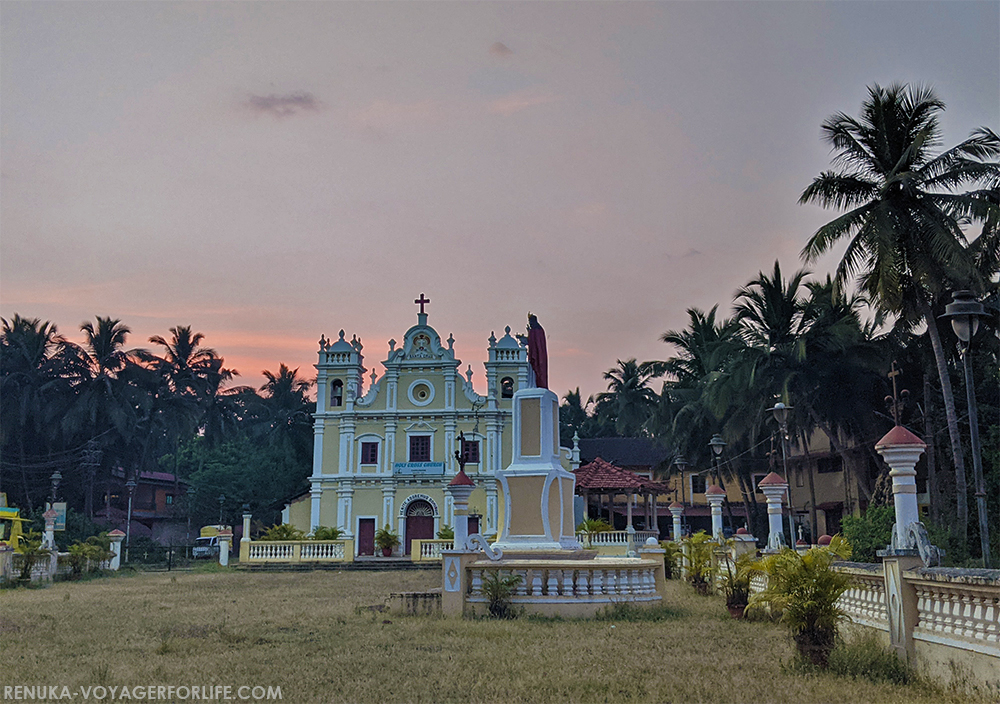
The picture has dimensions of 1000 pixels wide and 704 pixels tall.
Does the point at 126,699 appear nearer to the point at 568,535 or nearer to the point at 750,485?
the point at 568,535

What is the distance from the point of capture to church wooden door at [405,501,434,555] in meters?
37.6

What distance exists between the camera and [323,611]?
44.0 ft

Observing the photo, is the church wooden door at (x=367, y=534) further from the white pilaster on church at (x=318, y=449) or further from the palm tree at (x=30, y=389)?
the palm tree at (x=30, y=389)

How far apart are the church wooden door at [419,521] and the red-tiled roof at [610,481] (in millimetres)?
7447

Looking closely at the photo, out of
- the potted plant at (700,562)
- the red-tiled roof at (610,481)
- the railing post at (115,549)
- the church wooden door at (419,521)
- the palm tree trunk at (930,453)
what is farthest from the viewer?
the church wooden door at (419,521)

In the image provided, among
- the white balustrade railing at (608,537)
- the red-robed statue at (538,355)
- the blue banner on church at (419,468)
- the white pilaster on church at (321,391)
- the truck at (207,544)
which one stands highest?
the white pilaster on church at (321,391)

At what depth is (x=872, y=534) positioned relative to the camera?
17062 millimetres

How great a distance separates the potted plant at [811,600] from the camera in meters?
7.74

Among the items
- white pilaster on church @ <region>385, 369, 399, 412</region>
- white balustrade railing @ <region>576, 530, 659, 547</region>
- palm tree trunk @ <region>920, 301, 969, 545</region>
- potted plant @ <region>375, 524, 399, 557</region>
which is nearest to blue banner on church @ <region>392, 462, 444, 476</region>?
white pilaster on church @ <region>385, 369, 399, 412</region>

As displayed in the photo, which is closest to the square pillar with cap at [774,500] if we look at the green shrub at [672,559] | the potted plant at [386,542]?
the green shrub at [672,559]

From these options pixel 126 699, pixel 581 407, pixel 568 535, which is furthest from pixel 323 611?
pixel 581 407

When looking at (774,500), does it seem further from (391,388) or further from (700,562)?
(391,388)

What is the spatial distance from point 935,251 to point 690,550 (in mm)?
9011

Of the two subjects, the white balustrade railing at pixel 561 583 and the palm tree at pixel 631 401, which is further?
the palm tree at pixel 631 401
